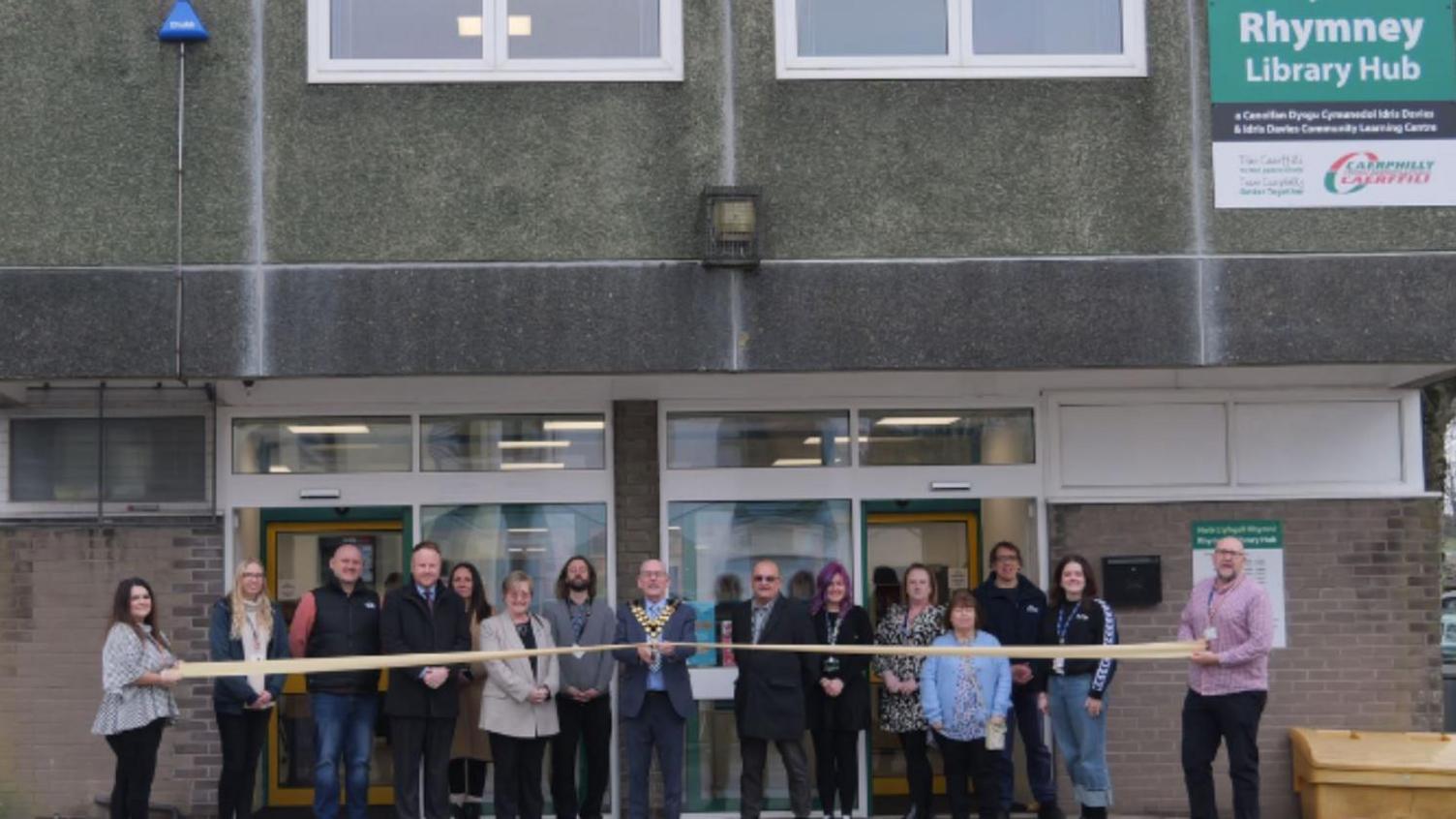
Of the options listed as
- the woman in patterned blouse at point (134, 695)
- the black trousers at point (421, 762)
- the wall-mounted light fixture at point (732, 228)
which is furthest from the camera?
the black trousers at point (421, 762)

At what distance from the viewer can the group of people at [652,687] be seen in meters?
10.9

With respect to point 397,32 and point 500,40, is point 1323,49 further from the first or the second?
point 397,32

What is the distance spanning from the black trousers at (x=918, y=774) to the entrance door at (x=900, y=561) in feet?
3.04

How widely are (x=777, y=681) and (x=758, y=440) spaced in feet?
6.30

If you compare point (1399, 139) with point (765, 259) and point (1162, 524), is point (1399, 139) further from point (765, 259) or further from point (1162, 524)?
point (765, 259)

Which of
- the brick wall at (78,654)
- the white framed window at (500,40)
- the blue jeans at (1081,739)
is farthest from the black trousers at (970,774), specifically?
the brick wall at (78,654)

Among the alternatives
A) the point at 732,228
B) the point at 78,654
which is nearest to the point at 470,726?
the point at 78,654

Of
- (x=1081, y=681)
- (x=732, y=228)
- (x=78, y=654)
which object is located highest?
(x=732, y=228)

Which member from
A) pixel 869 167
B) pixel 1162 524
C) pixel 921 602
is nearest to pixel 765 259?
pixel 869 167

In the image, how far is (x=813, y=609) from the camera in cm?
1190

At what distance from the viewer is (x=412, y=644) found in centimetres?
1106

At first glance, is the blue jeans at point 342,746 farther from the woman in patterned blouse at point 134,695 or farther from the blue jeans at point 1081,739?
the blue jeans at point 1081,739

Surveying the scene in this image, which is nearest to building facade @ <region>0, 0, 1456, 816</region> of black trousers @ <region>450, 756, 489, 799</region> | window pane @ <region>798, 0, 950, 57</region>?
window pane @ <region>798, 0, 950, 57</region>

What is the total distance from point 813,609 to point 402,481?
292 centimetres
